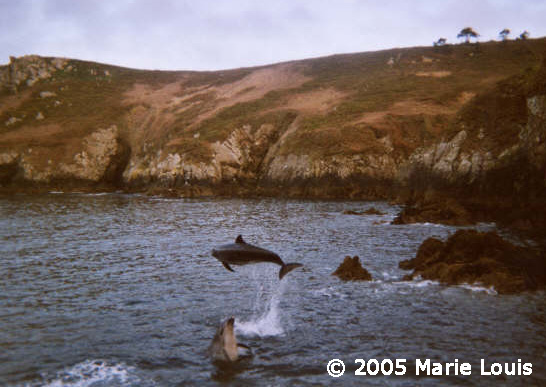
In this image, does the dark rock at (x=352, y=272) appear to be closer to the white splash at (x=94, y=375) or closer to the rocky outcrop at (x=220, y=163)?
the white splash at (x=94, y=375)

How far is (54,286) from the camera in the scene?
1327cm

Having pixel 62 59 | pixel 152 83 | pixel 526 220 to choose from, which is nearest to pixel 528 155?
pixel 526 220

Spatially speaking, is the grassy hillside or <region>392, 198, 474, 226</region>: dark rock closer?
<region>392, 198, 474, 226</region>: dark rock

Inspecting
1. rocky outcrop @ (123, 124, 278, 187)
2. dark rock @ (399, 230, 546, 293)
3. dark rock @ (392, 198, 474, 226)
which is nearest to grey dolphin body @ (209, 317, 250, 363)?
dark rock @ (399, 230, 546, 293)

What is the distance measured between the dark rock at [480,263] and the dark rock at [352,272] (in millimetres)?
1276

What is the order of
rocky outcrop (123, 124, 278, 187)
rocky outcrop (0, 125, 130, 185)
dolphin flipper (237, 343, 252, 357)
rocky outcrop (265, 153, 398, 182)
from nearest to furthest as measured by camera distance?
dolphin flipper (237, 343, 252, 357), rocky outcrop (265, 153, 398, 182), rocky outcrop (123, 124, 278, 187), rocky outcrop (0, 125, 130, 185)

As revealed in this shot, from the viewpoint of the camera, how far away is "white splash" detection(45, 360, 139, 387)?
7359 mm

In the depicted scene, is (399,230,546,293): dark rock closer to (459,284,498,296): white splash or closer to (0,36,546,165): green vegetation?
(459,284,498,296): white splash

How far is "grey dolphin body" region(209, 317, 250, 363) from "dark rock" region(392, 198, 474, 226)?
1938cm

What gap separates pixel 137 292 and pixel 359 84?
230ft

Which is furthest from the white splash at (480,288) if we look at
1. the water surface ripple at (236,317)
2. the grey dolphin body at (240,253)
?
the grey dolphin body at (240,253)

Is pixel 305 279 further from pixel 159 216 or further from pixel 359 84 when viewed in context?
pixel 359 84

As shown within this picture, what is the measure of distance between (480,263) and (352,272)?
3.92m

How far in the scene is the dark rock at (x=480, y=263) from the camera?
1220 cm
